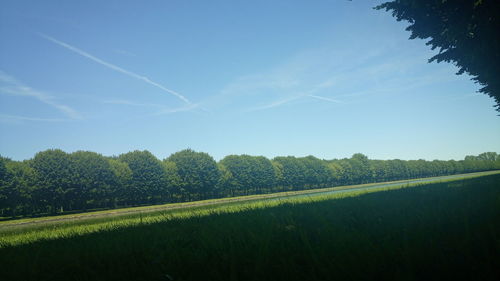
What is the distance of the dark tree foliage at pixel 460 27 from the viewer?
28.5 ft

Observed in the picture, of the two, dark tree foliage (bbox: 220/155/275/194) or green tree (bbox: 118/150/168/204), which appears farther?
dark tree foliage (bbox: 220/155/275/194)

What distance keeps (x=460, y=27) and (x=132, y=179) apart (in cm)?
6733

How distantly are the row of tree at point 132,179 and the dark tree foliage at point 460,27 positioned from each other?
6309 centimetres

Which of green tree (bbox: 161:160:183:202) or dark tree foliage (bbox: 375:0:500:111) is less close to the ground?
dark tree foliage (bbox: 375:0:500:111)

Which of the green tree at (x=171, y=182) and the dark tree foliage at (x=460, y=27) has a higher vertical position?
the dark tree foliage at (x=460, y=27)

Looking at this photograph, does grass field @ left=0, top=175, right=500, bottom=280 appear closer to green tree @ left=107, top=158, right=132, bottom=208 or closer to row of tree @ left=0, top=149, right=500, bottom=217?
row of tree @ left=0, top=149, right=500, bottom=217

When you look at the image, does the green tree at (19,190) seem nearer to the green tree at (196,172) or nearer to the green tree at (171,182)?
the green tree at (171,182)

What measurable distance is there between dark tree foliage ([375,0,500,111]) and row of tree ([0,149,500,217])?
63091mm

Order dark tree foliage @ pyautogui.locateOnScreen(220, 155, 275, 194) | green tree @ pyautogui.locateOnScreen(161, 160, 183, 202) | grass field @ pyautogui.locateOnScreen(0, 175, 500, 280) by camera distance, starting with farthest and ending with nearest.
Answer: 1. dark tree foliage @ pyautogui.locateOnScreen(220, 155, 275, 194)
2. green tree @ pyautogui.locateOnScreen(161, 160, 183, 202)
3. grass field @ pyautogui.locateOnScreen(0, 175, 500, 280)

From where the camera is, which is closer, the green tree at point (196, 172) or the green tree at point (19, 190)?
the green tree at point (19, 190)

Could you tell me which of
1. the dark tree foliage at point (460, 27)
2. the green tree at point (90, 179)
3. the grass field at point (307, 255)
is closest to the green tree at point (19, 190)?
the green tree at point (90, 179)

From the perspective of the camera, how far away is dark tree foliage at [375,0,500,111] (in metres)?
8.67

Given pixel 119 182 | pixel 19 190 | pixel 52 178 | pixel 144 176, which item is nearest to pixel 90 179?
pixel 119 182

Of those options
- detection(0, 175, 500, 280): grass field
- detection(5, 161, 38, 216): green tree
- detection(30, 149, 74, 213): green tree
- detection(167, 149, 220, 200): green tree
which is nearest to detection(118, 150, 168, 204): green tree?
detection(167, 149, 220, 200): green tree
